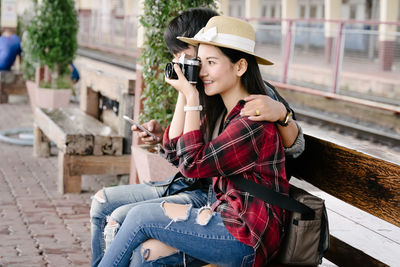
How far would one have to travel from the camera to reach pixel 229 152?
243 cm

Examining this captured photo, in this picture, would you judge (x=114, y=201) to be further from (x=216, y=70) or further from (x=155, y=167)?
(x=155, y=167)


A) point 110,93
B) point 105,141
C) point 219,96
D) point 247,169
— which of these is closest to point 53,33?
point 110,93

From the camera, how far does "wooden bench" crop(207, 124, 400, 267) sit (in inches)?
94.2

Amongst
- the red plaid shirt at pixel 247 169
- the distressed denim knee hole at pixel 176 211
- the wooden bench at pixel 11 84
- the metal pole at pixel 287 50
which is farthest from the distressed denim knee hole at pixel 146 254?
the metal pole at pixel 287 50

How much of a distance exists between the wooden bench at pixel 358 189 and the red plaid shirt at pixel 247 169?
8.7 inches

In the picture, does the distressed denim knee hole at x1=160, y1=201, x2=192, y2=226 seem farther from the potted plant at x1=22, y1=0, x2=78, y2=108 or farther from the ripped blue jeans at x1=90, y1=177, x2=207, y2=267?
the potted plant at x1=22, y1=0, x2=78, y2=108

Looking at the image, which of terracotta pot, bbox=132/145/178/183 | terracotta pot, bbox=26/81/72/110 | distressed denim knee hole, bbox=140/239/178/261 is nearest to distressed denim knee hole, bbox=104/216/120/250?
distressed denim knee hole, bbox=140/239/178/261

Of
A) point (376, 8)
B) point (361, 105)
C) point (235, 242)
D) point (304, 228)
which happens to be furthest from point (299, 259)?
point (376, 8)

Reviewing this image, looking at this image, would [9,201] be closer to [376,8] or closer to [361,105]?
[361,105]

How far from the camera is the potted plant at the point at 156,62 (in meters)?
4.41

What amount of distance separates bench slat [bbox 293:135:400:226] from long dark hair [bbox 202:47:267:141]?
0.38 metres

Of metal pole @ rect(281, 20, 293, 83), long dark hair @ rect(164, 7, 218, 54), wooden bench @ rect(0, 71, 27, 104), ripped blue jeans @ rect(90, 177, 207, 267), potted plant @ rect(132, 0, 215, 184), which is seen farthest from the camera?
metal pole @ rect(281, 20, 293, 83)

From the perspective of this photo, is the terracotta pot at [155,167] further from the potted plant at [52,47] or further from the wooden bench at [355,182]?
the potted plant at [52,47]

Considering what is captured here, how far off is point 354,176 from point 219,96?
0.68 m
